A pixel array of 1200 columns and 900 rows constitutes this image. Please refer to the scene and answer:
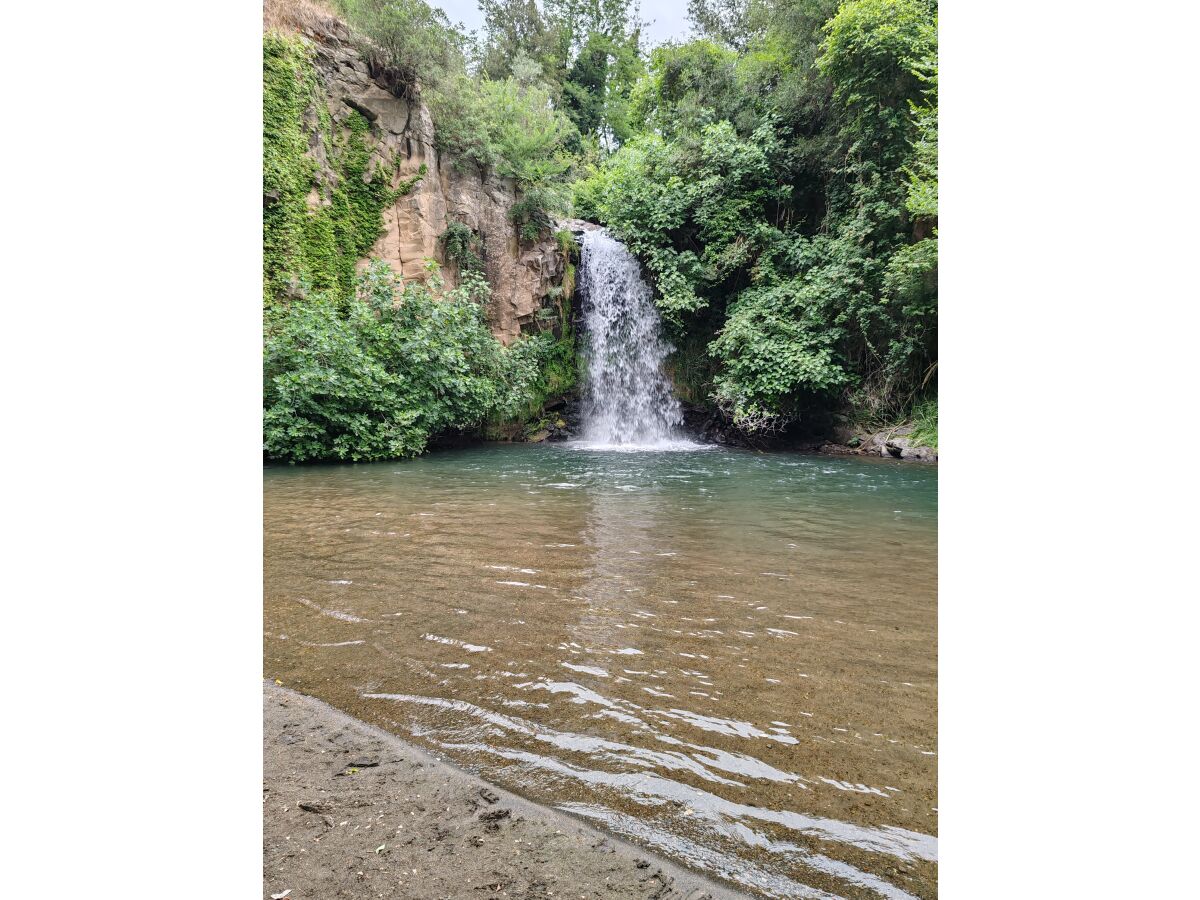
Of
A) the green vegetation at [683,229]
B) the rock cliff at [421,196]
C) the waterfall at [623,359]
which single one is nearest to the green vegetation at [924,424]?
the green vegetation at [683,229]

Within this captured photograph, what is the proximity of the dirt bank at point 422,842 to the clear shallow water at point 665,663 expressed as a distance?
16 centimetres

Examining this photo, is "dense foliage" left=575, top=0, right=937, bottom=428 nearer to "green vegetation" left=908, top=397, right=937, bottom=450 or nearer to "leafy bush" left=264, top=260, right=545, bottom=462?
"green vegetation" left=908, top=397, right=937, bottom=450

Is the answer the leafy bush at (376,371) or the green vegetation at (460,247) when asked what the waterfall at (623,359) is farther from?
the leafy bush at (376,371)

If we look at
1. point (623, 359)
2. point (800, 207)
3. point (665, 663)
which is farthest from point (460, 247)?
point (665, 663)

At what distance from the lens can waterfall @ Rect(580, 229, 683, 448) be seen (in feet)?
47.5

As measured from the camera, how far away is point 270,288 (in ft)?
34.0

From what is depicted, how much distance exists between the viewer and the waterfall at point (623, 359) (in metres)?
14.5

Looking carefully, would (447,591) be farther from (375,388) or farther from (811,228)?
(811,228)

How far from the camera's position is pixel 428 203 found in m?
12.9

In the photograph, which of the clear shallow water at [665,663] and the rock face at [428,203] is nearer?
the clear shallow water at [665,663]

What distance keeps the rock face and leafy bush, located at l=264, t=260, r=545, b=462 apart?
1.40m

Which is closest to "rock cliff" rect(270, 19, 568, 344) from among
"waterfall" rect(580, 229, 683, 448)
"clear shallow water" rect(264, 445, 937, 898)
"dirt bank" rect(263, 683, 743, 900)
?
"waterfall" rect(580, 229, 683, 448)

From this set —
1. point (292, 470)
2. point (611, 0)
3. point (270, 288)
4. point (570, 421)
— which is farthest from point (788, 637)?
point (611, 0)

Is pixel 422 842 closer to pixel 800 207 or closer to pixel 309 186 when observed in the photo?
pixel 309 186
